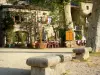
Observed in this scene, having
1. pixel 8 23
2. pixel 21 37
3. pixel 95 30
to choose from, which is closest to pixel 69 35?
pixel 21 37

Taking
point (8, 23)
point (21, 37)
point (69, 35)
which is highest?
point (8, 23)

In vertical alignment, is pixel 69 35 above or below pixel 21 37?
→ above

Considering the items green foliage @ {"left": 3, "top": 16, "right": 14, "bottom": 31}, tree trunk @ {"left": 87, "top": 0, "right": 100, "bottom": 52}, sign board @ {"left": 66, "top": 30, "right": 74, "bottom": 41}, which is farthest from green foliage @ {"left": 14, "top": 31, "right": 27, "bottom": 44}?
tree trunk @ {"left": 87, "top": 0, "right": 100, "bottom": 52}

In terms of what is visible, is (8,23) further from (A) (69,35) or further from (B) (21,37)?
(A) (69,35)

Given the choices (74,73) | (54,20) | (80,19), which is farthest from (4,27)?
(74,73)

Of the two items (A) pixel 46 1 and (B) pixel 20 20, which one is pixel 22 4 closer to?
(B) pixel 20 20

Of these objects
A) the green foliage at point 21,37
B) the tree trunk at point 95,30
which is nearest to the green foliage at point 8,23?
the green foliage at point 21,37

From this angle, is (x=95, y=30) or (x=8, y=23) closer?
(x=95, y=30)

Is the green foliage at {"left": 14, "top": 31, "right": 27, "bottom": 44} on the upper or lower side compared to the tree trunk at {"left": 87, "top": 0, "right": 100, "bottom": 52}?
lower

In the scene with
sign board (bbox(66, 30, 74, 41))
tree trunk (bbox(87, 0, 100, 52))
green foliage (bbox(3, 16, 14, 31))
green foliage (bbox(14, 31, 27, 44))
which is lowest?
green foliage (bbox(14, 31, 27, 44))

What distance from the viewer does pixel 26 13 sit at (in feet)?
136

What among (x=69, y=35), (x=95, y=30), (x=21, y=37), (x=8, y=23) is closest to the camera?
(x=95, y=30)

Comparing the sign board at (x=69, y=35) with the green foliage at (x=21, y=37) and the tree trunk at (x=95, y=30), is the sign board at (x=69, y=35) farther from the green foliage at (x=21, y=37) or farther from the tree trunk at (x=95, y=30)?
the tree trunk at (x=95, y=30)

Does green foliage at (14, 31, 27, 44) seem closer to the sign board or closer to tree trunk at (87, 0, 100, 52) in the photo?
the sign board
